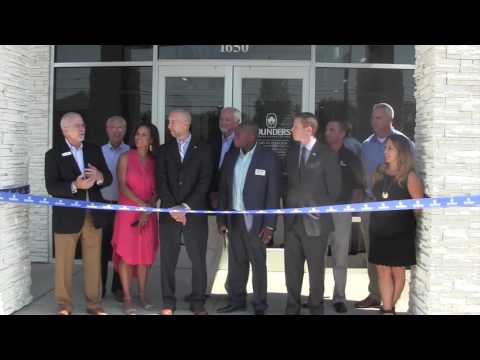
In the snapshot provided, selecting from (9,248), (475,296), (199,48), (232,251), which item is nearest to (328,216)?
(232,251)

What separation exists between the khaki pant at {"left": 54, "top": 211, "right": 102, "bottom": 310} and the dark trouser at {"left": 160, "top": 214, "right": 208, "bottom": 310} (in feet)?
2.16

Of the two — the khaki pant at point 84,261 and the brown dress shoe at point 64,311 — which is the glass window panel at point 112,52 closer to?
the khaki pant at point 84,261

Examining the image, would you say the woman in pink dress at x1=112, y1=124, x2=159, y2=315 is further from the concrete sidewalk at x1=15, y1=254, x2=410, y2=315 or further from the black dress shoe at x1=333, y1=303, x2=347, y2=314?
the black dress shoe at x1=333, y1=303, x2=347, y2=314

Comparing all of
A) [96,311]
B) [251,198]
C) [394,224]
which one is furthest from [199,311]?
[394,224]

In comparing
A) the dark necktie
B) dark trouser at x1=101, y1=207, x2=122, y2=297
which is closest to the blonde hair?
the dark necktie

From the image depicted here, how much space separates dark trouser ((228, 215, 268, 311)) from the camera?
5.81 meters

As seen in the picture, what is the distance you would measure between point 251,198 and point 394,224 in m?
1.38

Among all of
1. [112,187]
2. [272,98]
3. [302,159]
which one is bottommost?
[112,187]

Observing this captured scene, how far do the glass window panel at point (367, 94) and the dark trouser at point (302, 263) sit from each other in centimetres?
278

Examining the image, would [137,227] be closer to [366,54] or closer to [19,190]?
[19,190]

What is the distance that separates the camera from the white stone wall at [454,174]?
5.09 m

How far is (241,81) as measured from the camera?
820cm

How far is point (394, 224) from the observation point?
5.50 m

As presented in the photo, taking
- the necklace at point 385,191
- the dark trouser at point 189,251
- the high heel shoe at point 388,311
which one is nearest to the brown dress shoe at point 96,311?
the dark trouser at point 189,251
